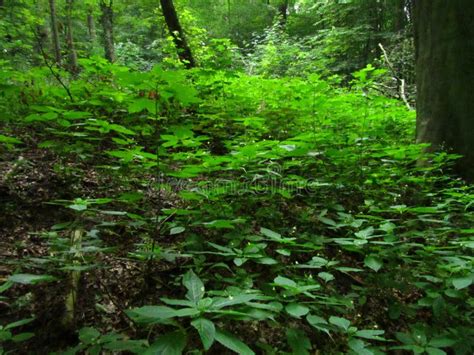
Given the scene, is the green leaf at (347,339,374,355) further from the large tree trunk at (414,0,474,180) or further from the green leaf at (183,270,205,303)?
the large tree trunk at (414,0,474,180)

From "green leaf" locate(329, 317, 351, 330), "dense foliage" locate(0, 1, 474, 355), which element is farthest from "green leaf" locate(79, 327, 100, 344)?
"green leaf" locate(329, 317, 351, 330)

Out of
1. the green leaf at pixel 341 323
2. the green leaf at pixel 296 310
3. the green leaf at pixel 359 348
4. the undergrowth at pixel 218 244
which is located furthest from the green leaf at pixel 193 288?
the green leaf at pixel 359 348

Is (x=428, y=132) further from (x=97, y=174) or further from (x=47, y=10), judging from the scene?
(x=47, y=10)

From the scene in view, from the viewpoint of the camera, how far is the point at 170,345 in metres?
1.14

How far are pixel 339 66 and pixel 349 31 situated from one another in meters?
1.33

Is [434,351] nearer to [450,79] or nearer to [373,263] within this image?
[373,263]

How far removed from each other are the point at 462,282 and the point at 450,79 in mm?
3093

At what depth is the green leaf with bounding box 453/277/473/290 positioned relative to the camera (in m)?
1.73

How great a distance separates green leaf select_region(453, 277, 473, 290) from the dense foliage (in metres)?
0.01

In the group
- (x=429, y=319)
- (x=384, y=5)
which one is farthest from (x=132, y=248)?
(x=384, y=5)

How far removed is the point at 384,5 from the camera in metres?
11.9

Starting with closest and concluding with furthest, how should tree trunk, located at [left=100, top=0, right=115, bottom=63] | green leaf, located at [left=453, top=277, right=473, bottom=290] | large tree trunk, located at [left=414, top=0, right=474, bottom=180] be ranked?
green leaf, located at [left=453, top=277, right=473, bottom=290] → large tree trunk, located at [left=414, top=0, right=474, bottom=180] → tree trunk, located at [left=100, top=0, right=115, bottom=63]

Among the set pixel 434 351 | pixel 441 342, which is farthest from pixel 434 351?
pixel 441 342

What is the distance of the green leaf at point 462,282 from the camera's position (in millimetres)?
1732
